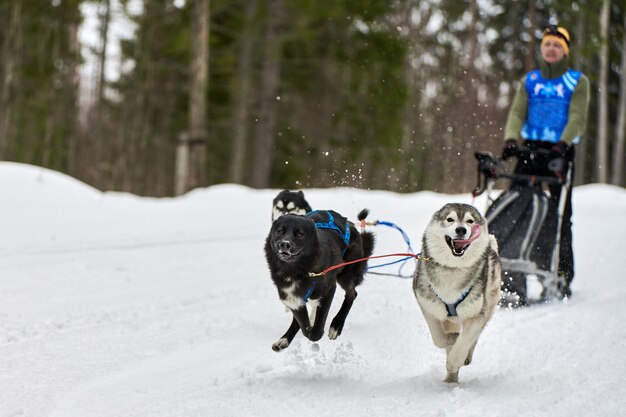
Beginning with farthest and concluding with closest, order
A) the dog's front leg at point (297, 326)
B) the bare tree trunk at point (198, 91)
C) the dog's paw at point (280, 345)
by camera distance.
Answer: the bare tree trunk at point (198, 91)
the dog's paw at point (280, 345)
the dog's front leg at point (297, 326)

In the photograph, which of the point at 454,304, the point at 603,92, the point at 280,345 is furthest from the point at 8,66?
the point at 603,92

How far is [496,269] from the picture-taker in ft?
13.5

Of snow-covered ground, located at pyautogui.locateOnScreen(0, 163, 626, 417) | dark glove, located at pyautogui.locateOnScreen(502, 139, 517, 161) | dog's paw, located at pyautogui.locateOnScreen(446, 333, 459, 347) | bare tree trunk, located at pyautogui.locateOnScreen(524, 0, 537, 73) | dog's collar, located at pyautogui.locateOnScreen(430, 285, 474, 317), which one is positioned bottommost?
snow-covered ground, located at pyautogui.locateOnScreen(0, 163, 626, 417)

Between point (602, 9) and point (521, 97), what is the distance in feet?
67.6

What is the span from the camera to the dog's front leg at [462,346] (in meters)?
3.72

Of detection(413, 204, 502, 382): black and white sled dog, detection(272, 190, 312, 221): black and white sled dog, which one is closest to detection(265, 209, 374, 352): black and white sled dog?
detection(413, 204, 502, 382): black and white sled dog

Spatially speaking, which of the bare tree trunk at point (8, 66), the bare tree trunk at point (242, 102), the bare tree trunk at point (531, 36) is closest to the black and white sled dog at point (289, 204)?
the bare tree trunk at point (242, 102)

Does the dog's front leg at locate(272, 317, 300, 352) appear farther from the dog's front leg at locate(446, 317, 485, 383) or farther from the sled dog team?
the dog's front leg at locate(446, 317, 485, 383)

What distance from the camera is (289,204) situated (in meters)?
5.88

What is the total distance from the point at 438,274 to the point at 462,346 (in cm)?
41

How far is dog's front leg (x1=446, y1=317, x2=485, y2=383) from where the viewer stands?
12.2 ft

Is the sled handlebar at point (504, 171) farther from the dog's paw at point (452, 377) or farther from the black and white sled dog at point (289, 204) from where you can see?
the dog's paw at point (452, 377)

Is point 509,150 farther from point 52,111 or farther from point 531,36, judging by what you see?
point 52,111

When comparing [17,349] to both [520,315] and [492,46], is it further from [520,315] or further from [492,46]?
[492,46]
